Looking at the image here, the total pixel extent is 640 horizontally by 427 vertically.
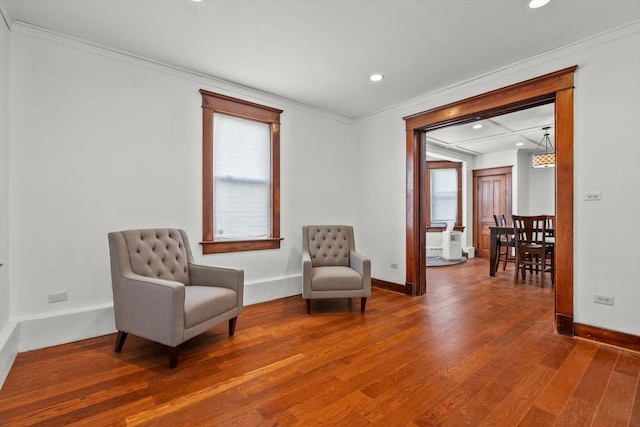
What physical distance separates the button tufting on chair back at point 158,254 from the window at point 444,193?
648 cm

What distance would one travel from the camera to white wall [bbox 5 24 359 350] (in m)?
2.50

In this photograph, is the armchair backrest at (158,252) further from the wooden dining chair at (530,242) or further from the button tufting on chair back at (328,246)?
the wooden dining chair at (530,242)

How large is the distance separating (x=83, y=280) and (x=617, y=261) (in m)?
4.64

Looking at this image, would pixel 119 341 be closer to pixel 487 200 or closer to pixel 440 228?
pixel 440 228

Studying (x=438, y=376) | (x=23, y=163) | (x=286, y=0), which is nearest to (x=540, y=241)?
(x=438, y=376)

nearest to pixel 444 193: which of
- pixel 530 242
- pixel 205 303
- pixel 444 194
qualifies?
pixel 444 194

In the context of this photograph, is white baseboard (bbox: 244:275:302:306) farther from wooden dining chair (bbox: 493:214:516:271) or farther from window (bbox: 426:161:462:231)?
window (bbox: 426:161:462:231)

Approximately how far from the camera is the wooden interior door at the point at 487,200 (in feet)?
24.2

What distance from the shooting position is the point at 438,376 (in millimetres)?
2100

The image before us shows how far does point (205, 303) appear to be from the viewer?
95.4 inches

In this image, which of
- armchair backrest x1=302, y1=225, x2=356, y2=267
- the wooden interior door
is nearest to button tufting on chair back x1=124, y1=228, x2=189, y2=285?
armchair backrest x1=302, y1=225, x2=356, y2=267

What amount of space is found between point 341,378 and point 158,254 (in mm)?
1906

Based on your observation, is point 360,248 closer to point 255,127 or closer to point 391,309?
point 391,309

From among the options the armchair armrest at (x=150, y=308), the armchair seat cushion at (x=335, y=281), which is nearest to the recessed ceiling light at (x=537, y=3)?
the armchair seat cushion at (x=335, y=281)
